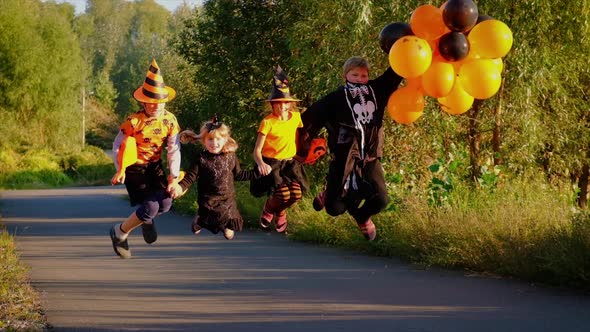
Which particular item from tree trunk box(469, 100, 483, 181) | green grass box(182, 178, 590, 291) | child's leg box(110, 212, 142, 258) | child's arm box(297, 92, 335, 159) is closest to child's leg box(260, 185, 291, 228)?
child's arm box(297, 92, 335, 159)

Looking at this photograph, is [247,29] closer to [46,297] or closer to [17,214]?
[46,297]

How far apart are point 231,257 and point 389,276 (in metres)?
3.66

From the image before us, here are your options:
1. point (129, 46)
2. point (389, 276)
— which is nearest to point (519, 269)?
point (389, 276)

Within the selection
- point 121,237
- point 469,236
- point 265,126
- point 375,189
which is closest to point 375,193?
point 375,189

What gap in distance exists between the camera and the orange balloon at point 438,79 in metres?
7.15

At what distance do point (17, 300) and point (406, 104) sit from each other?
6.05 meters

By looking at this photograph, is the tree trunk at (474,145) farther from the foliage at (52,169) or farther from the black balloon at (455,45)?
the foliage at (52,169)

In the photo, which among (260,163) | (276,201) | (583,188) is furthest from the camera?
(583,188)

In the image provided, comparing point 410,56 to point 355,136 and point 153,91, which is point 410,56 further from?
point 153,91

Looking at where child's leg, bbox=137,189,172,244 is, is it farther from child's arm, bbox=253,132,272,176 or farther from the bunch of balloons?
the bunch of balloons

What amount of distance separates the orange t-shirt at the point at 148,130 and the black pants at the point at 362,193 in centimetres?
142

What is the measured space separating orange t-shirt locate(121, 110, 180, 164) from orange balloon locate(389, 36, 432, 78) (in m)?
2.01

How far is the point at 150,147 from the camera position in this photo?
800cm

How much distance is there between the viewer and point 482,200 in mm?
14461
